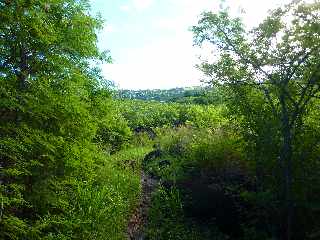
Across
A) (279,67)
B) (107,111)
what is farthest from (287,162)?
(107,111)

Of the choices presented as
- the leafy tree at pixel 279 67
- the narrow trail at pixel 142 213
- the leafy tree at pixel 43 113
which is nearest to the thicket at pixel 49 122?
the leafy tree at pixel 43 113

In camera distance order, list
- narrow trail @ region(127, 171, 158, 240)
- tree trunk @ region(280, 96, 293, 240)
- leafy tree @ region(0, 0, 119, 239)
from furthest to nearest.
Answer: narrow trail @ region(127, 171, 158, 240) → tree trunk @ region(280, 96, 293, 240) → leafy tree @ region(0, 0, 119, 239)

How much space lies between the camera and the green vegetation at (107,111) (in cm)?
902

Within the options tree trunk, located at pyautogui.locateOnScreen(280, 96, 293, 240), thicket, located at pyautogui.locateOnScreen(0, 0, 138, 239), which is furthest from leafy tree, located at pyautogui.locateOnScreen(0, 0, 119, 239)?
tree trunk, located at pyautogui.locateOnScreen(280, 96, 293, 240)

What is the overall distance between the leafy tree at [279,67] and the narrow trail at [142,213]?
3873 mm

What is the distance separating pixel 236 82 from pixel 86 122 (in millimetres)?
3575

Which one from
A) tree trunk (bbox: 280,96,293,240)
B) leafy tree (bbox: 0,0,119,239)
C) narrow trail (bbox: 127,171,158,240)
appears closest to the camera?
leafy tree (bbox: 0,0,119,239)

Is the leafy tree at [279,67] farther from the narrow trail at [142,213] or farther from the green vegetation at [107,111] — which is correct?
the narrow trail at [142,213]

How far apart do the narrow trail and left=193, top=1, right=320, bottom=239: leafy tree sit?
387cm

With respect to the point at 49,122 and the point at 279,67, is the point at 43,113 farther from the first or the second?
the point at 279,67

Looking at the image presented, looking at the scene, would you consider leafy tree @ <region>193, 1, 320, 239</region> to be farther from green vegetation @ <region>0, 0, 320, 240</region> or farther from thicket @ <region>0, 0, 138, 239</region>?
thicket @ <region>0, 0, 138, 239</region>

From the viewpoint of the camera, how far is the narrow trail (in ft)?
38.6

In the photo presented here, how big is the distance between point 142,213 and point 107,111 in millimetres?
3357

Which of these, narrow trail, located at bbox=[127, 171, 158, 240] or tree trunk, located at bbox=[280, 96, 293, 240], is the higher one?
tree trunk, located at bbox=[280, 96, 293, 240]
